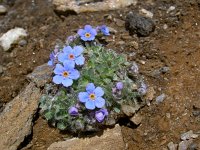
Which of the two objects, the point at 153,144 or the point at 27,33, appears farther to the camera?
the point at 27,33

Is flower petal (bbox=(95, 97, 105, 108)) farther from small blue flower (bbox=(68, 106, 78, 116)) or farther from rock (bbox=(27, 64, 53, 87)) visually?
rock (bbox=(27, 64, 53, 87))

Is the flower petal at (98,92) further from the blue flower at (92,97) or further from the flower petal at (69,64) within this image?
the flower petal at (69,64)

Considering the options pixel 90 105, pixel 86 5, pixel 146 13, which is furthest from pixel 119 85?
pixel 86 5

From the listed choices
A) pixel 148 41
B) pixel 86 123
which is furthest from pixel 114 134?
pixel 148 41

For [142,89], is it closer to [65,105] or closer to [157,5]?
[65,105]

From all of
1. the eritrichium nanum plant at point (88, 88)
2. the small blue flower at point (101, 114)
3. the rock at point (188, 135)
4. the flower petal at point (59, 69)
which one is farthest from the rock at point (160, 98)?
the flower petal at point (59, 69)

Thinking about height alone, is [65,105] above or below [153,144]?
above
